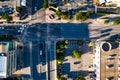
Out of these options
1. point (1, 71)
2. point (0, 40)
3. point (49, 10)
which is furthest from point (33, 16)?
point (1, 71)

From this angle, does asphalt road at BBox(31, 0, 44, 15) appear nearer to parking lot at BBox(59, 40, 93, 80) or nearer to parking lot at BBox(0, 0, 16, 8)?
parking lot at BBox(0, 0, 16, 8)

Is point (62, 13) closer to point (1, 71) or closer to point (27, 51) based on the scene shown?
point (27, 51)

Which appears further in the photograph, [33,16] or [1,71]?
[33,16]

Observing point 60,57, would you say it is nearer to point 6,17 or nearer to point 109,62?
point 109,62

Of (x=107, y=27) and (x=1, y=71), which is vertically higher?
(x=107, y=27)

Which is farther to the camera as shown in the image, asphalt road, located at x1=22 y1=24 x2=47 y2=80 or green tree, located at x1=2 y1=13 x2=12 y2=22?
asphalt road, located at x1=22 y1=24 x2=47 y2=80

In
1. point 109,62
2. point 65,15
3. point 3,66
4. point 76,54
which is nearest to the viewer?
point 3,66

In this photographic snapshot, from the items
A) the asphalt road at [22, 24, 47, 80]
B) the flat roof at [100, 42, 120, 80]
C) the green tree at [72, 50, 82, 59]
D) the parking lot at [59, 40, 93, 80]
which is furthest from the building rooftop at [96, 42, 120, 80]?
the asphalt road at [22, 24, 47, 80]

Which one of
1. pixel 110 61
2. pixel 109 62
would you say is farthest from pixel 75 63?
pixel 110 61
